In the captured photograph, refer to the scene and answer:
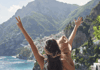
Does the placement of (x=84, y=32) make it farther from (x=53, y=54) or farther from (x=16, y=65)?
(x=53, y=54)

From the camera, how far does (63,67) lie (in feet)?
6.12

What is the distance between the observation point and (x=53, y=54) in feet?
5.62

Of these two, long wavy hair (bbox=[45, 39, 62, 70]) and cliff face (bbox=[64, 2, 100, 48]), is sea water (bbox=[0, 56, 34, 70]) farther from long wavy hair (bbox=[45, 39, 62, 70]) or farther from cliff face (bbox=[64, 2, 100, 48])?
long wavy hair (bbox=[45, 39, 62, 70])

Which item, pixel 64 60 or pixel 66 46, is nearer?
pixel 64 60

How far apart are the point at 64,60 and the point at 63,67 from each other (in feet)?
0.33

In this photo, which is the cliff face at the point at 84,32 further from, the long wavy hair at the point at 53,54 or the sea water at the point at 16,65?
the long wavy hair at the point at 53,54

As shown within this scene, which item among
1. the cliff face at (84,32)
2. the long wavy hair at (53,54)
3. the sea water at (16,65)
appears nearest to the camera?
the long wavy hair at (53,54)

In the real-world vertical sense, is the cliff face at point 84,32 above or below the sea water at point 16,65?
below

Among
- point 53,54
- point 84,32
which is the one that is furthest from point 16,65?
point 53,54

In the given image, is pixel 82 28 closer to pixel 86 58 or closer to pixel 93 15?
pixel 93 15

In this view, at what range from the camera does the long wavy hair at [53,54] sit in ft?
5.58

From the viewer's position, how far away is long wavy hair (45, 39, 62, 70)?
1.70 metres

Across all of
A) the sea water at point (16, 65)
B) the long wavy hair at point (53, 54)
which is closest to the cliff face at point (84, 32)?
the sea water at point (16, 65)

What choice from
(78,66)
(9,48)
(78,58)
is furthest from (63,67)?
(9,48)
